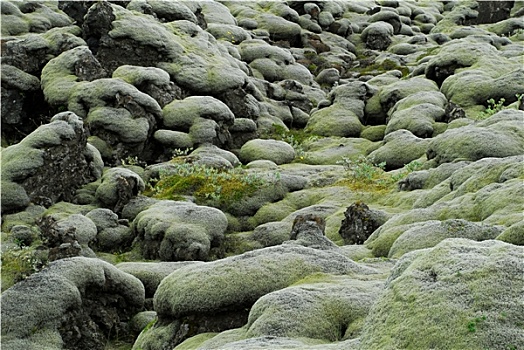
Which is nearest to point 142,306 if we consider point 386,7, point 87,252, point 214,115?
point 87,252

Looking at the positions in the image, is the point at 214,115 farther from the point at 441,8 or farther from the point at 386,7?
the point at 441,8

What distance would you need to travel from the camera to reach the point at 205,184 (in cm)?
3409

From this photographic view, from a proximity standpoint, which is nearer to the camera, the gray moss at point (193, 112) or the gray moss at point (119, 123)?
the gray moss at point (119, 123)

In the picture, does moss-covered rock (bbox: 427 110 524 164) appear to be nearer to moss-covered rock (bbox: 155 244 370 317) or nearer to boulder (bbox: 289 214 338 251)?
boulder (bbox: 289 214 338 251)

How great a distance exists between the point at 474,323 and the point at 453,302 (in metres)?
0.43

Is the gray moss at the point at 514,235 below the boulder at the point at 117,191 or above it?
above

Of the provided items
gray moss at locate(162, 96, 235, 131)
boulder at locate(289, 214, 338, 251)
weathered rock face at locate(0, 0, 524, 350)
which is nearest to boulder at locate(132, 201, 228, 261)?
weathered rock face at locate(0, 0, 524, 350)

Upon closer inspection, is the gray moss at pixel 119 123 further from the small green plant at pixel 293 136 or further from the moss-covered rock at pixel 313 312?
the moss-covered rock at pixel 313 312

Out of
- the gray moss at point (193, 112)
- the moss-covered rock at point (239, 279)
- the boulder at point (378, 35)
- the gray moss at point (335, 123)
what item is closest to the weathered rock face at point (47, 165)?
the gray moss at point (193, 112)

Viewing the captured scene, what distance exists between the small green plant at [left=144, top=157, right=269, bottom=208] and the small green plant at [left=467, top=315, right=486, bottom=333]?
82.7 ft

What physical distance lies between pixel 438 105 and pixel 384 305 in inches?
1551

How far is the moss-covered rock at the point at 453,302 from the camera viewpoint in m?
7.49

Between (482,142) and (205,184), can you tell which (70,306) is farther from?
(482,142)

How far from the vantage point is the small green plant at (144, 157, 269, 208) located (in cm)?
3272
